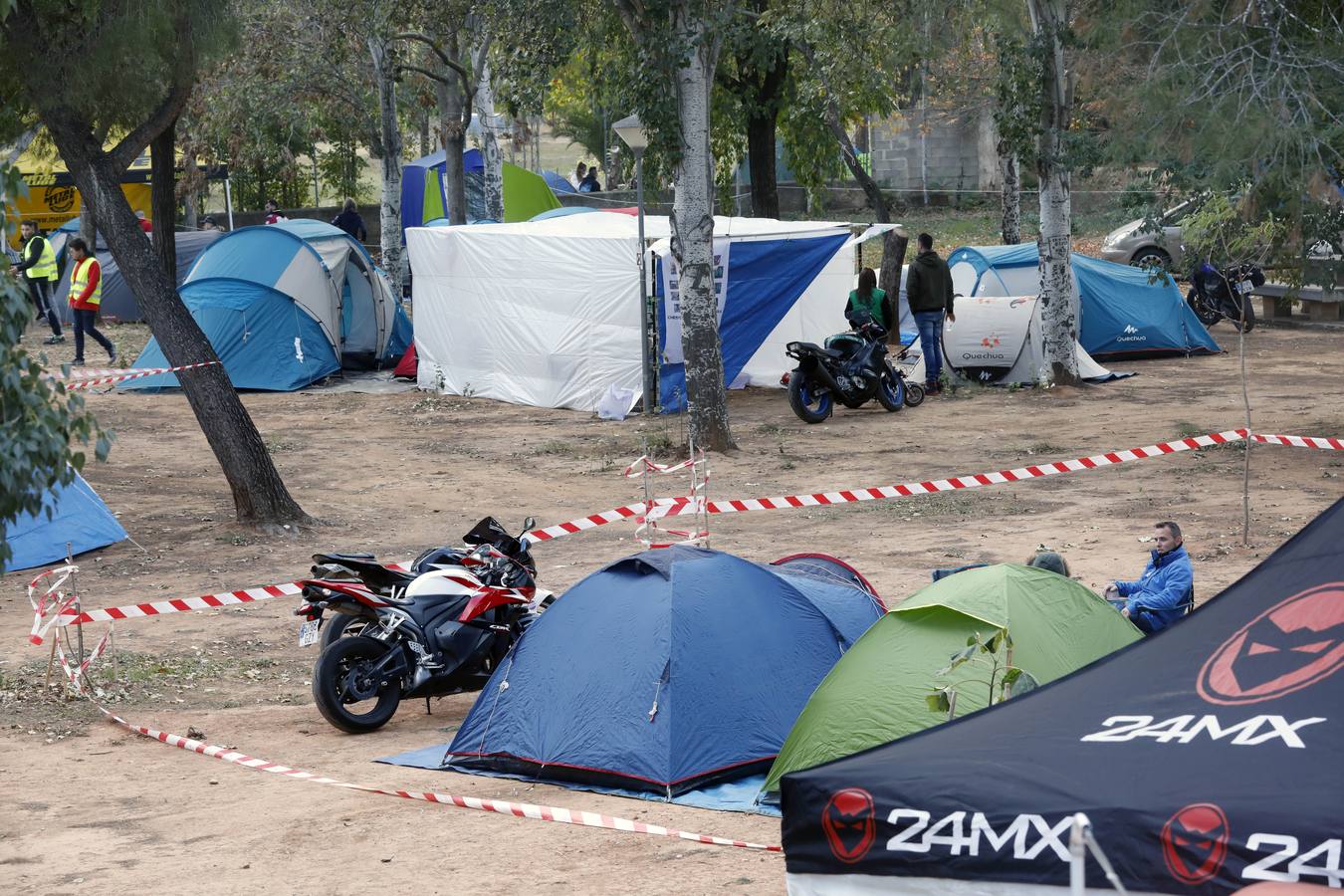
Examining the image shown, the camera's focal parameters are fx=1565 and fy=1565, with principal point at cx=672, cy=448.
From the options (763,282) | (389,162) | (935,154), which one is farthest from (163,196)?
(935,154)

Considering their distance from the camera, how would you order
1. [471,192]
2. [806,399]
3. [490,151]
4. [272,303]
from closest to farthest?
[806,399]
[272,303]
[490,151]
[471,192]

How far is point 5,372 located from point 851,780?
8.81 ft

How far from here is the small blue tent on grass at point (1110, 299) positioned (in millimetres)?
20797

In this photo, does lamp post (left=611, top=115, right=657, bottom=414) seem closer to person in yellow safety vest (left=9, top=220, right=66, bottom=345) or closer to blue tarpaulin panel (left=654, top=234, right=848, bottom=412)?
blue tarpaulin panel (left=654, top=234, right=848, bottom=412)

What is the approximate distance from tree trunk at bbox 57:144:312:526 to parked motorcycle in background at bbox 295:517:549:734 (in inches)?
168

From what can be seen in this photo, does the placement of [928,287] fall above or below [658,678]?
above

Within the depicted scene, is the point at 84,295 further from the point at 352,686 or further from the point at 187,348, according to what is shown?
the point at 352,686

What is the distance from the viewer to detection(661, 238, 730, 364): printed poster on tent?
17.5 metres

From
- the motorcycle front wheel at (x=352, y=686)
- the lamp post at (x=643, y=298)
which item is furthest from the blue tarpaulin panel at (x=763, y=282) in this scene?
the motorcycle front wheel at (x=352, y=686)

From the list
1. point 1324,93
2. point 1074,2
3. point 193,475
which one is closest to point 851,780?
point 1324,93

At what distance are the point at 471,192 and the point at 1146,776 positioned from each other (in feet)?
108

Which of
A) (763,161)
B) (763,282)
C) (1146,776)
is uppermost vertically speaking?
(763,161)

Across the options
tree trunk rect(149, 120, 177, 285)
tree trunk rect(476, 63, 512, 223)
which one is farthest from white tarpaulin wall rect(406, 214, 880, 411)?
tree trunk rect(476, 63, 512, 223)

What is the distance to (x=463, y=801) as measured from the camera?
675 centimetres
